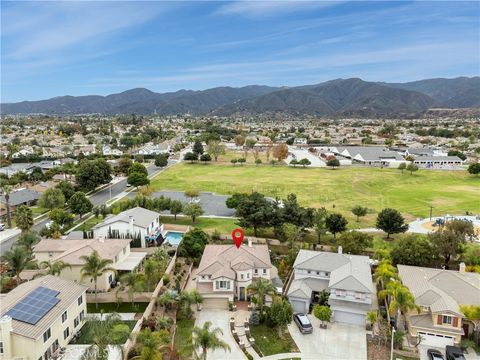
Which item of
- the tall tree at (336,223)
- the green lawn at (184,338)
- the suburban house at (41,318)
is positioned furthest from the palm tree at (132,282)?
the tall tree at (336,223)

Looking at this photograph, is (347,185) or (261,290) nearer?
(261,290)

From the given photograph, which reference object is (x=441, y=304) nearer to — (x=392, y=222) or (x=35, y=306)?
(x=392, y=222)

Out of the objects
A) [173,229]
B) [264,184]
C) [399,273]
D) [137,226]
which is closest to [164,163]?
[264,184]

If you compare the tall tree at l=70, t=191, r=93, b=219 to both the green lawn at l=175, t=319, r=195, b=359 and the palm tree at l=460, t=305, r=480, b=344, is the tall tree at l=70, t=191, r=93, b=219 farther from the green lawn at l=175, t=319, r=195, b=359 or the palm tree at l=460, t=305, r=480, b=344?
the palm tree at l=460, t=305, r=480, b=344

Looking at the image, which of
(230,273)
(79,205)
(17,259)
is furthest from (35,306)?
(79,205)

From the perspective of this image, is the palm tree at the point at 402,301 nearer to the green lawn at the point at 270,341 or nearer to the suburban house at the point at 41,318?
the green lawn at the point at 270,341

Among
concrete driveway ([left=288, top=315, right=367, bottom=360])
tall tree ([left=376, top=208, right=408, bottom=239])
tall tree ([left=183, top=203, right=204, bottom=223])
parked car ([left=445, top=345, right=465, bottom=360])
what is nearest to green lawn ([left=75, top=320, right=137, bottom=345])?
concrete driveway ([left=288, top=315, right=367, bottom=360])

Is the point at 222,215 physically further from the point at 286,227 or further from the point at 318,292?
the point at 318,292
